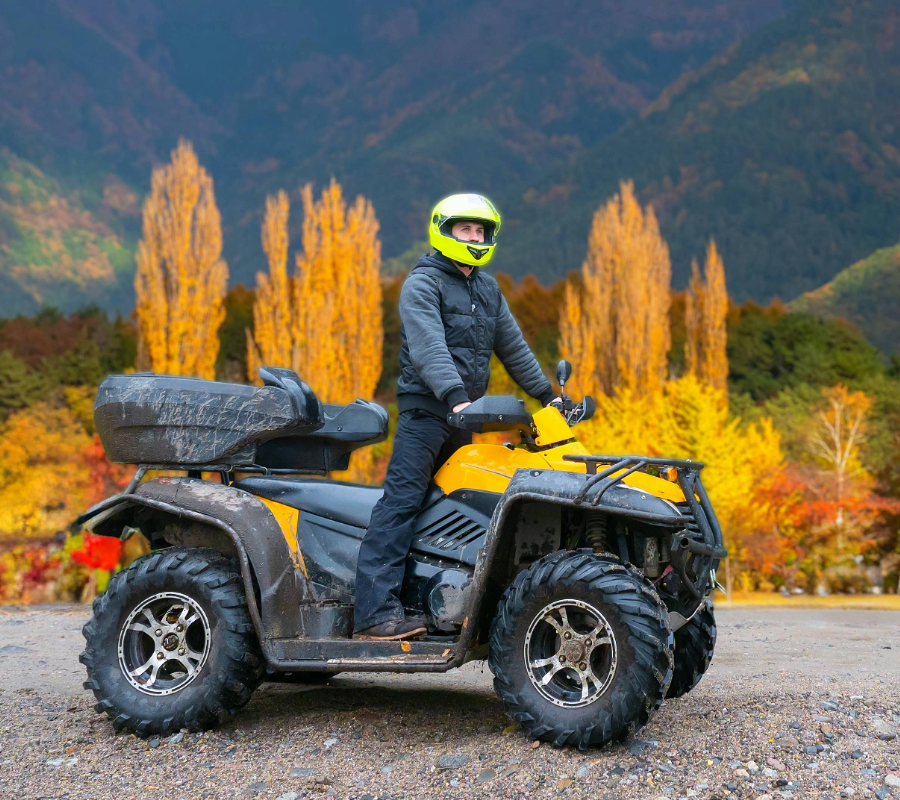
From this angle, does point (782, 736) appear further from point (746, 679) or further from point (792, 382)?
point (792, 382)

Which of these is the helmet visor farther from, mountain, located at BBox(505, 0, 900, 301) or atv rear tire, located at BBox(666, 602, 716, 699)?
mountain, located at BBox(505, 0, 900, 301)

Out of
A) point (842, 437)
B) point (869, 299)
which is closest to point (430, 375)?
point (842, 437)

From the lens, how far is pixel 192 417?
4.95 meters

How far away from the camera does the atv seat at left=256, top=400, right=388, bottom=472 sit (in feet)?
17.5

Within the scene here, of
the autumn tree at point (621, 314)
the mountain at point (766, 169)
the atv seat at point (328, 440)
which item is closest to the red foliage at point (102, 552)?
the atv seat at point (328, 440)

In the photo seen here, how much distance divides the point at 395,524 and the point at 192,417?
1194 millimetres

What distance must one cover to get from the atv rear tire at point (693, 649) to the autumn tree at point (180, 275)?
928 inches

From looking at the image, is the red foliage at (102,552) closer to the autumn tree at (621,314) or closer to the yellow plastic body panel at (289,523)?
the yellow plastic body panel at (289,523)

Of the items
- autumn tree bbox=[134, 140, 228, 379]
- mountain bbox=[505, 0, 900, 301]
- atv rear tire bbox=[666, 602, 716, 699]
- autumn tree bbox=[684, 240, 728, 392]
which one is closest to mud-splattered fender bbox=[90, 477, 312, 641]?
atv rear tire bbox=[666, 602, 716, 699]

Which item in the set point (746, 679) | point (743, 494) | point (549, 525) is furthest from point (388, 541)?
point (743, 494)

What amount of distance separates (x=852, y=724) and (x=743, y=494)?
17305 mm

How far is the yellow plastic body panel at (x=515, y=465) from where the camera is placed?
4402 millimetres

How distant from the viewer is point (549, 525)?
449 centimetres

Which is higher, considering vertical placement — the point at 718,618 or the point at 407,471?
the point at 407,471
